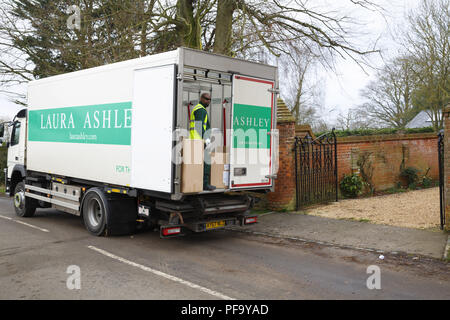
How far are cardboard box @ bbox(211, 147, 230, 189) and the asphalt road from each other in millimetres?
1169

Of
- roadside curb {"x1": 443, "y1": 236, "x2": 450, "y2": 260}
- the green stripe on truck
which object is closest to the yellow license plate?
the green stripe on truck

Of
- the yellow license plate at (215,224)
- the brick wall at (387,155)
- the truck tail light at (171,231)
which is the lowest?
the truck tail light at (171,231)

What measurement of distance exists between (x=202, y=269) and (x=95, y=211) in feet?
11.6

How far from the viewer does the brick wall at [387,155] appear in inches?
485

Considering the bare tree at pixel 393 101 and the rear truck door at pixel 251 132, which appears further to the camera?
the bare tree at pixel 393 101

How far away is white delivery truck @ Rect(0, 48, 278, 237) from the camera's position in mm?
6797

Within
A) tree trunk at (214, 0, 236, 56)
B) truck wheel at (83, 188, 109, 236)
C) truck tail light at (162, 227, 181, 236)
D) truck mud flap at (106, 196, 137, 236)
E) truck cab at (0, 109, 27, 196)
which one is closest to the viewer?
truck tail light at (162, 227, 181, 236)

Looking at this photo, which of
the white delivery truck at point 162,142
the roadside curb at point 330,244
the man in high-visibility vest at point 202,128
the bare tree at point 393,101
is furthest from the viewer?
the bare tree at point 393,101

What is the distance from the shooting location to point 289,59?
13414 mm

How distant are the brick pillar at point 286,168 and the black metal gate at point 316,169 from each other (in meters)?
0.14

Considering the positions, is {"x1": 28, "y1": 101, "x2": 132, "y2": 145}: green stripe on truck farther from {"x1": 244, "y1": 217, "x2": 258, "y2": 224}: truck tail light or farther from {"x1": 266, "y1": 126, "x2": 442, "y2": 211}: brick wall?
{"x1": 266, "y1": 126, "x2": 442, "y2": 211}: brick wall

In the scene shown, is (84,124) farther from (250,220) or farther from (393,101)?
(393,101)

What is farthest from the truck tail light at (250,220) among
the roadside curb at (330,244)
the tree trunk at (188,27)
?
the tree trunk at (188,27)

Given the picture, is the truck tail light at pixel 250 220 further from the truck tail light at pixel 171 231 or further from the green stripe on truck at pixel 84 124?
the green stripe on truck at pixel 84 124
